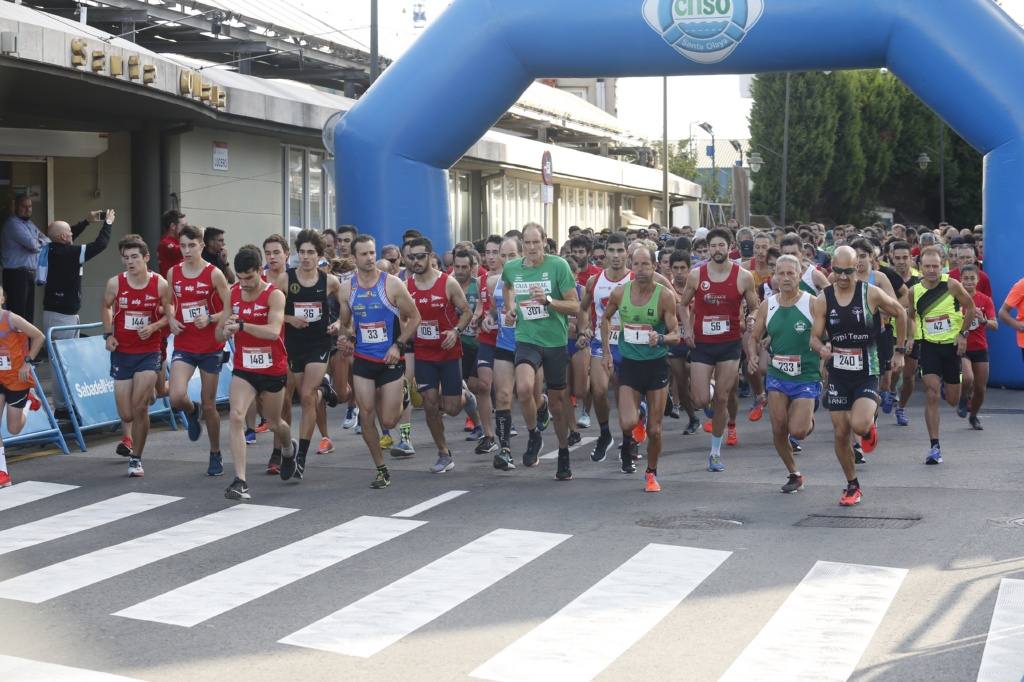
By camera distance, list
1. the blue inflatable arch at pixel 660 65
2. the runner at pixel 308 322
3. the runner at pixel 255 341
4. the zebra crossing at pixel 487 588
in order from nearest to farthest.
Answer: the zebra crossing at pixel 487 588, the runner at pixel 255 341, the runner at pixel 308 322, the blue inflatable arch at pixel 660 65

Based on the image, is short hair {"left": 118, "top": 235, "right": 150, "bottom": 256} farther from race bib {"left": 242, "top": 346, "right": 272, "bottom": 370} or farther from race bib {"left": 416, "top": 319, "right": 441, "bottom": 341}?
race bib {"left": 416, "top": 319, "right": 441, "bottom": 341}

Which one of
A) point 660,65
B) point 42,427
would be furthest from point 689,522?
point 660,65

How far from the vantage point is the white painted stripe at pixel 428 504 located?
31.9ft

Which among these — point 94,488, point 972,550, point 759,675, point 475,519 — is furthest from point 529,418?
point 759,675

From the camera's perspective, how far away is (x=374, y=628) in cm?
665

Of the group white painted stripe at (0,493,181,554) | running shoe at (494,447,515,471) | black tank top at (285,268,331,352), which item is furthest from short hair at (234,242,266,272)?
running shoe at (494,447,515,471)

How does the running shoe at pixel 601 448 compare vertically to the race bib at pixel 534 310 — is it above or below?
below

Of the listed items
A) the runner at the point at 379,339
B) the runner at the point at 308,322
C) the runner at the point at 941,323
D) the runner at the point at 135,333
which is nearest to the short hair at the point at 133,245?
the runner at the point at 135,333

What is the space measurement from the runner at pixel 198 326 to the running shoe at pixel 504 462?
2.26 meters

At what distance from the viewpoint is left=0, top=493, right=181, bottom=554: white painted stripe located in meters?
9.01

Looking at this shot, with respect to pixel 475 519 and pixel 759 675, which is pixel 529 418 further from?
pixel 759 675

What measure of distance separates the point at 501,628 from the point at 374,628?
0.60 m

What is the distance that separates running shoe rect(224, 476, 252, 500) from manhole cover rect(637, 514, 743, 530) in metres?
2.98

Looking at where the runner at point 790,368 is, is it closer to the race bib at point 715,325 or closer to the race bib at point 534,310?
the race bib at point 715,325
